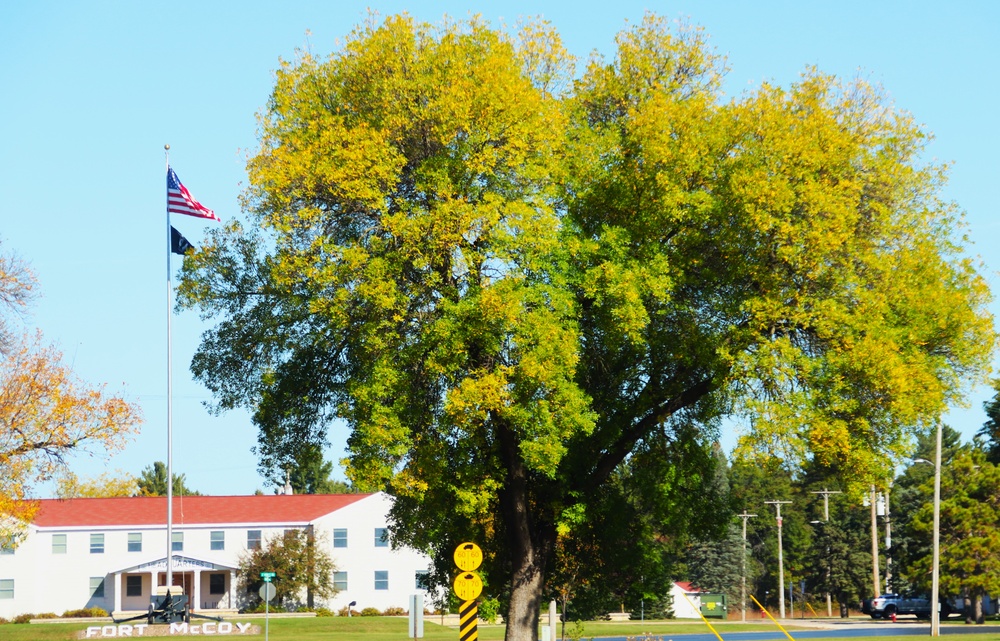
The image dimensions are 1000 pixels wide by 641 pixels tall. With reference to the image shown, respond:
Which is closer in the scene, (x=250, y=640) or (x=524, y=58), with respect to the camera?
(x=524, y=58)

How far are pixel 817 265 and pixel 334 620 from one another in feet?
150

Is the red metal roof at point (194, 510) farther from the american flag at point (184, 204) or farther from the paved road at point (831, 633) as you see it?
the american flag at point (184, 204)

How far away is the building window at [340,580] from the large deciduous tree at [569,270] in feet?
162

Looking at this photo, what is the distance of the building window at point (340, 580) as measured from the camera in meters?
73.2

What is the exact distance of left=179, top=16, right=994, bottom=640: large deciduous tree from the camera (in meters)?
22.4

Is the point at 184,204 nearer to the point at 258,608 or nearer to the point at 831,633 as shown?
the point at 831,633

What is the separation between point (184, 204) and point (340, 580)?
3887 cm

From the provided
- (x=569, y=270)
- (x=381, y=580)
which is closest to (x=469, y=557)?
(x=569, y=270)

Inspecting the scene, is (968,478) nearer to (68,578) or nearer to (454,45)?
(454,45)

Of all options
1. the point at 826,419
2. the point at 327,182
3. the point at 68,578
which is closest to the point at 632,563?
the point at 826,419

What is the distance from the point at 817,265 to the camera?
73.8ft

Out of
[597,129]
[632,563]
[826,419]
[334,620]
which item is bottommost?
[334,620]

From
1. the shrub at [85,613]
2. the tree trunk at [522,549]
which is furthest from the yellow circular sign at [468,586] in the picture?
the shrub at [85,613]

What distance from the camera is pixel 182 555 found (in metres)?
71.8
